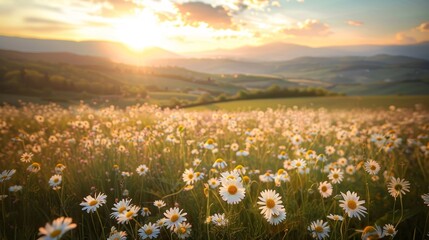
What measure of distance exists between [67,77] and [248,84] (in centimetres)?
7017

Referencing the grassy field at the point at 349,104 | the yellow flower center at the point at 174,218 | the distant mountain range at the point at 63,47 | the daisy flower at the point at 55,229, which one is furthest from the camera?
the grassy field at the point at 349,104

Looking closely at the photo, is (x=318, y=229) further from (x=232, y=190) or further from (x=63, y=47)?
(x=63, y=47)

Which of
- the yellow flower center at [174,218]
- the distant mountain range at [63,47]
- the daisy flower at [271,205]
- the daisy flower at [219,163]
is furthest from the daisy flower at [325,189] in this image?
the distant mountain range at [63,47]

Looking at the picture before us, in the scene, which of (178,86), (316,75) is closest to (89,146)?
(178,86)

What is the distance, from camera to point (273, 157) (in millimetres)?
5223

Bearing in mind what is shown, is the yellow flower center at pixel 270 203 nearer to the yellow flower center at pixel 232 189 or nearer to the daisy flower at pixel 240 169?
the yellow flower center at pixel 232 189

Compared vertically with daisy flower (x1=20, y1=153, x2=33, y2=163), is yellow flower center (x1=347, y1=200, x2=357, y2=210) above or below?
above

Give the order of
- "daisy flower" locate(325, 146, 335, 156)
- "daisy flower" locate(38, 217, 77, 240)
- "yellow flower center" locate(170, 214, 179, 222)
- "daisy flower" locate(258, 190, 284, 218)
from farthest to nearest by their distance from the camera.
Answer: "daisy flower" locate(325, 146, 335, 156) < "yellow flower center" locate(170, 214, 179, 222) < "daisy flower" locate(258, 190, 284, 218) < "daisy flower" locate(38, 217, 77, 240)

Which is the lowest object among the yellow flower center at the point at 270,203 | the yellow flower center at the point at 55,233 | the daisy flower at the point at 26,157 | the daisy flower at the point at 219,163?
the daisy flower at the point at 26,157

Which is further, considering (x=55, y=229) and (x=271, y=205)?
(x=271, y=205)

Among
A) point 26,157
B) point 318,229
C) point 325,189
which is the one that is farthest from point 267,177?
point 26,157

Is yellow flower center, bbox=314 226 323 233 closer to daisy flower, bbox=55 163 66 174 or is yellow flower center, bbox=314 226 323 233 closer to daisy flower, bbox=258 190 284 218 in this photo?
daisy flower, bbox=258 190 284 218

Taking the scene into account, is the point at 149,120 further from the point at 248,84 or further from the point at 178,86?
the point at 248,84

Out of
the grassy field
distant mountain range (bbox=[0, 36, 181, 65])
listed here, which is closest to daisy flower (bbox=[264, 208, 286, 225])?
distant mountain range (bbox=[0, 36, 181, 65])
